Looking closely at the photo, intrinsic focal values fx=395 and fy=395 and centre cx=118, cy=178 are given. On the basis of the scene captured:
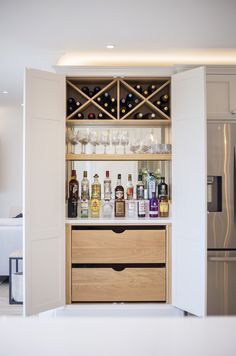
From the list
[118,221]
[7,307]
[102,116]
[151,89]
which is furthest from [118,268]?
[151,89]

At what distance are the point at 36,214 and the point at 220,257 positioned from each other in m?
1.65

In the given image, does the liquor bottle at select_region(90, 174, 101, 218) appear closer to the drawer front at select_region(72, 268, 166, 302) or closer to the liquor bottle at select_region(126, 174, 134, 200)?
the liquor bottle at select_region(126, 174, 134, 200)

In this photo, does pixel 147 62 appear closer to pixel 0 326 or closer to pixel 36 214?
pixel 36 214

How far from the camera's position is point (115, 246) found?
3543 mm

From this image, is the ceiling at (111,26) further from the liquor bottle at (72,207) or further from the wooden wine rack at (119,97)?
the liquor bottle at (72,207)

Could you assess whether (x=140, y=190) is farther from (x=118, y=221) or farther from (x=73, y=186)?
(x=73, y=186)

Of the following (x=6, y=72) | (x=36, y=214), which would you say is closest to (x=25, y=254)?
(x=36, y=214)

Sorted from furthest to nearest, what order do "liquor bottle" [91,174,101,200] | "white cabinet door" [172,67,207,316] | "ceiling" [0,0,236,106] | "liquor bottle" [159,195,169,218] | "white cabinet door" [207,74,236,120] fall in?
"liquor bottle" [91,174,101,200] < "liquor bottle" [159,195,169,218] < "white cabinet door" [207,74,236,120] < "white cabinet door" [172,67,207,316] < "ceiling" [0,0,236,106]

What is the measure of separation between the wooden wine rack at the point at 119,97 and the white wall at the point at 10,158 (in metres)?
3.69

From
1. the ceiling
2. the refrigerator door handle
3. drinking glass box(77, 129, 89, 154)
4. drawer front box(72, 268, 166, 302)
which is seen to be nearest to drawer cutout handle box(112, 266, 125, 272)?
drawer front box(72, 268, 166, 302)

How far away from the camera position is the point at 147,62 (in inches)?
161

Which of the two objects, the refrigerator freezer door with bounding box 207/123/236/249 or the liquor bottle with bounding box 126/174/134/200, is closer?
the refrigerator freezer door with bounding box 207/123/236/249

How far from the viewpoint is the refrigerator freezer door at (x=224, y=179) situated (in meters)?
3.49

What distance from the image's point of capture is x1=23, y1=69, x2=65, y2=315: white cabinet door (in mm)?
3293
